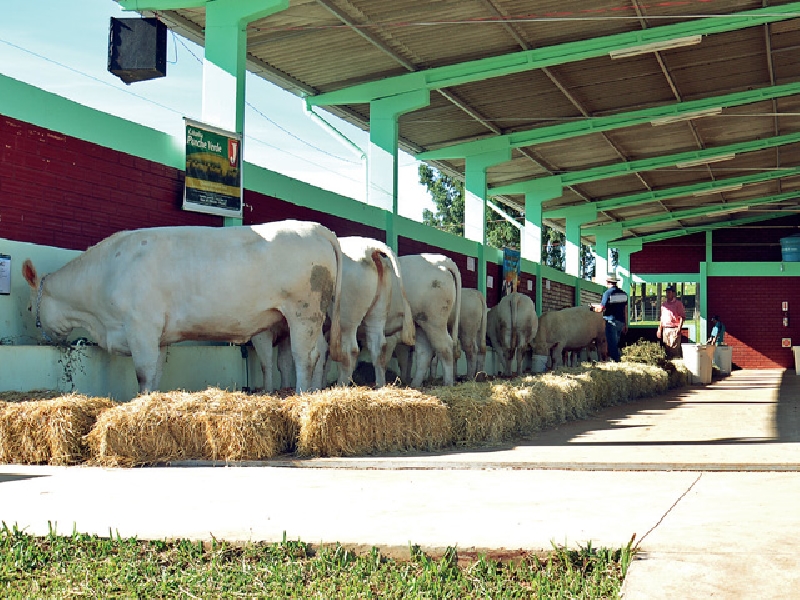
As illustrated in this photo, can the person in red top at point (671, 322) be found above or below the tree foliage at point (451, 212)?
below

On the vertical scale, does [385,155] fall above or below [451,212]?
below

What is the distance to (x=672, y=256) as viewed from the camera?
3675 centimetres

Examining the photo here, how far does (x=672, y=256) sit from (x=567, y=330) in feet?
54.9

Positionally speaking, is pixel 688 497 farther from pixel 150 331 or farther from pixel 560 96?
pixel 560 96

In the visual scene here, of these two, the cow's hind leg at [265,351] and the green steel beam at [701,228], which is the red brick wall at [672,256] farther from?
the cow's hind leg at [265,351]

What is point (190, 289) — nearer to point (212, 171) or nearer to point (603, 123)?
point (212, 171)

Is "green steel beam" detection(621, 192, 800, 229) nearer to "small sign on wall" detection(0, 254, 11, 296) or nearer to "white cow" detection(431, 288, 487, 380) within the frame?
"white cow" detection(431, 288, 487, 380)

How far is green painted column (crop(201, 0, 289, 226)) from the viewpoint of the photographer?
39.5ft

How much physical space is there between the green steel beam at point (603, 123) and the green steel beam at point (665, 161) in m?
3.84

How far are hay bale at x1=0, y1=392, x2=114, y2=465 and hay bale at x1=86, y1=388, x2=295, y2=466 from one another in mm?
152

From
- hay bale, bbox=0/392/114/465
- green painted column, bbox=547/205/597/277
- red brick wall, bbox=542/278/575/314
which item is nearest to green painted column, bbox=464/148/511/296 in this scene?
red brick wall, bbox=542/278/575/314

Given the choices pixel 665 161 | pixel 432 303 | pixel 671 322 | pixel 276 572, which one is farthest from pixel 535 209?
pixel 276 572

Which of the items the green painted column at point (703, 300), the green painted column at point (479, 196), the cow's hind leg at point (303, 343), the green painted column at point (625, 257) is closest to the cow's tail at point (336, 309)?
the cow's hind leg at point (303, 343)

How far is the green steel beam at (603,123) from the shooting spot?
19.0 metres
